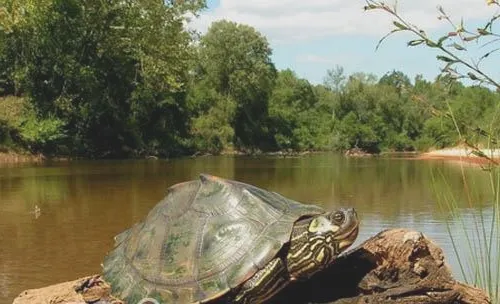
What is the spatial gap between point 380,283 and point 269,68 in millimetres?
71124

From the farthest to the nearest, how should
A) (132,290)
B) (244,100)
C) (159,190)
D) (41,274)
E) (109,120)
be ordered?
(244,100)
(109,120)
(159,190)
(41,274)
(132,290)

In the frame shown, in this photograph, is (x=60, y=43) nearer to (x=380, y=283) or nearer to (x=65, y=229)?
(x=65, y=229)

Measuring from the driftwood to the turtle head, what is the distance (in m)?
0.32

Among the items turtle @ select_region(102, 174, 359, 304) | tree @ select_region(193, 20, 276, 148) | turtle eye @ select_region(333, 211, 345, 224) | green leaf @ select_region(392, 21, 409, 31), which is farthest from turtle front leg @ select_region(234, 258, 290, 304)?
tree @ select_region(193, 20, 276, 148)

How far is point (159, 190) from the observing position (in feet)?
73.0

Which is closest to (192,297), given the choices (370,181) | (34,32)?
(370,181)

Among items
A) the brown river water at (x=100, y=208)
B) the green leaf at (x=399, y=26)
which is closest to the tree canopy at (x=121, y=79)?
the brown river water at (x=100, y=208)

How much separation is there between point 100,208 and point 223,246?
1367 centimetres

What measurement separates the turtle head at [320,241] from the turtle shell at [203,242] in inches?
4.8

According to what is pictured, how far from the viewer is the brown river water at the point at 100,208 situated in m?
10.2

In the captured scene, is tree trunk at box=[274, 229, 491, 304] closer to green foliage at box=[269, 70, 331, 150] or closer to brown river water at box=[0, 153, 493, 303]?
brown river water at box=[0, 153, 493, 303]

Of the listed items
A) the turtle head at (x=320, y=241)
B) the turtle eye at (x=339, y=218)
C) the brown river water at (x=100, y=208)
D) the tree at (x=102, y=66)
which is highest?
the tree at (x=102, y=66)

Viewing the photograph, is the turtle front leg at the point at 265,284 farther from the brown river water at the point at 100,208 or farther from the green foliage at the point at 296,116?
the green foliage at the point at 296,116

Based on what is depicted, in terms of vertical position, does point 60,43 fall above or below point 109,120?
above
